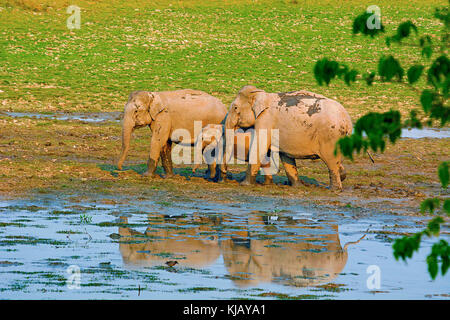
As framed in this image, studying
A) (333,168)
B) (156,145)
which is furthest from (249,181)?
(156,145)

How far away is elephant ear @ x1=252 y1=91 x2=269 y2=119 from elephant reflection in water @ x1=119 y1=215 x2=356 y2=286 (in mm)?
4750

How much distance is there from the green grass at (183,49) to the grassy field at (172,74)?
82 millimetres

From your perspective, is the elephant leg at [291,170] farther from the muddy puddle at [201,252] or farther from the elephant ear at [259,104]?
the muddy puddle at [201,252]

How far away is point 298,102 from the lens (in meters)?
17.5

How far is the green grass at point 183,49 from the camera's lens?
34.3 metres

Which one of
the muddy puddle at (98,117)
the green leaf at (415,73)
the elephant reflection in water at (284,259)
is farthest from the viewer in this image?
the muddy puddle at (98,117)

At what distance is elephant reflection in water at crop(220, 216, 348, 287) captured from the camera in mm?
9609

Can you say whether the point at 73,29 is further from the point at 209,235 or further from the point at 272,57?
the point at 209,235

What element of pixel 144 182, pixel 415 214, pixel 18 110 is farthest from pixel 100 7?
pixel 415 214

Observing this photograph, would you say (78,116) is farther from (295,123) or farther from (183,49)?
(183,49)

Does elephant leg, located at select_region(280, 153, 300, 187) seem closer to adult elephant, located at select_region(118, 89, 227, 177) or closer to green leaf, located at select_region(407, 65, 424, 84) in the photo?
adult elephant, located at select_region(118, 89, 227, 177)

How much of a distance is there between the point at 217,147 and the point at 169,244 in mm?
7044

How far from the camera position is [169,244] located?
11336mm

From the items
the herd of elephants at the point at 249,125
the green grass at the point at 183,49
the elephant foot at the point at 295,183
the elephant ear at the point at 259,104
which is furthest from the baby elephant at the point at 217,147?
the green grass at the point at 183,49
